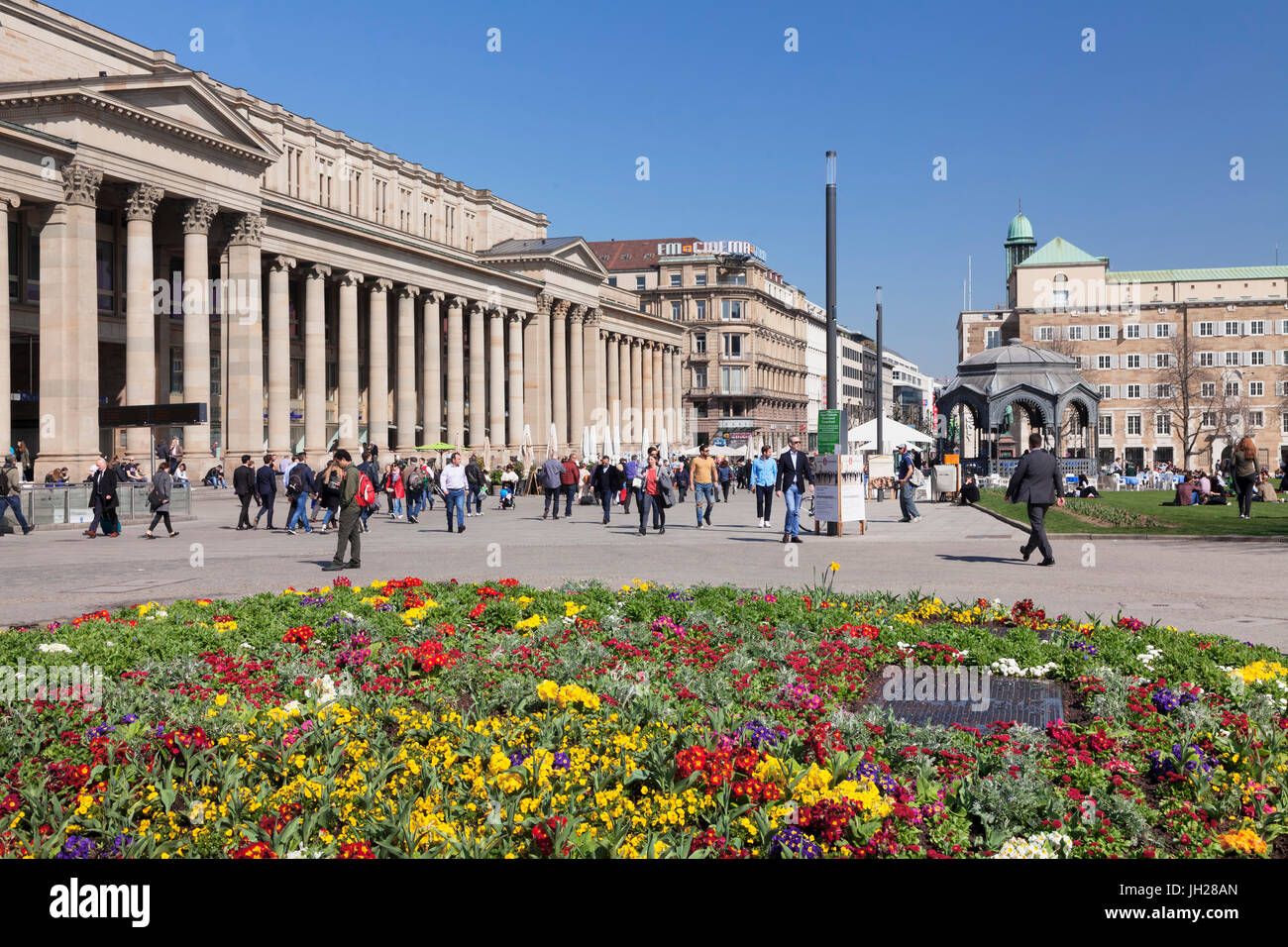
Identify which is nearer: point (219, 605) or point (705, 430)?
point (219, 605)

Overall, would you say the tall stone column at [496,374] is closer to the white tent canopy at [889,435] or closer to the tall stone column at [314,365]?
the tall stone column at [314,365]

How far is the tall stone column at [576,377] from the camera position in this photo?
92.6 meters

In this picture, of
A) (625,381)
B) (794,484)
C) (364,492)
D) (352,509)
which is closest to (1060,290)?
(625,381)

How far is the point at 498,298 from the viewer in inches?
3214

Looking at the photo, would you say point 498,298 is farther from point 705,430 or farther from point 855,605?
point 855,605

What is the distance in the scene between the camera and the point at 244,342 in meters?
53.1

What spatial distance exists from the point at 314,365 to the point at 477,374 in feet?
66.7

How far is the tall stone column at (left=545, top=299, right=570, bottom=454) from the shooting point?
90.1 meters

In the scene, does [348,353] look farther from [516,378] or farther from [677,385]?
[677,385]
